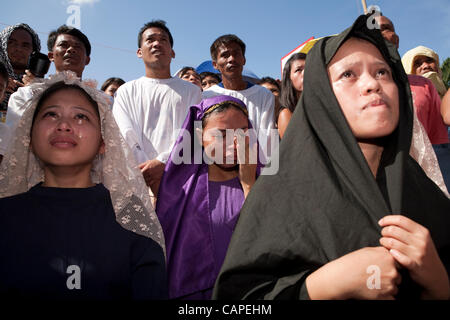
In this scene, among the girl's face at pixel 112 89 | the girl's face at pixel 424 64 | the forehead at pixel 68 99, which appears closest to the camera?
the forehead at pixel 68 99

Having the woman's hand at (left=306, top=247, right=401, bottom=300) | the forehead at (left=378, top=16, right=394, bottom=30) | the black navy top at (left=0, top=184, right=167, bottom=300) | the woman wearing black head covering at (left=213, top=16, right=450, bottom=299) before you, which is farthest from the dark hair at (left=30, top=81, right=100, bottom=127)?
the forehead at (left=378, top=16, right=394, bottom=30)

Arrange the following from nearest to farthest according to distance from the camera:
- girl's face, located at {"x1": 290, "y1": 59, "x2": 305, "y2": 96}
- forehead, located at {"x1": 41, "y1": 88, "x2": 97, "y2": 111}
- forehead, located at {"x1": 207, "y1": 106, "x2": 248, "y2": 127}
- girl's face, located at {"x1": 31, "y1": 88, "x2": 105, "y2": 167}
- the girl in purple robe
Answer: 1. girl's face, located at {"x1": 31, "y1": 88, "x2": 105, "y2": 167}
2. forehead, located at {"x1": 41, "y1": 88, "x2": 97, "y2": 111}
3. the girl in purple robe
4. forehead, located at {"x1": 207, "y1": 106, "x2": 248, "y2": 127}
5. girl's face, located at {"x1": 290, "y1": 59, "x2": 305, "y2": 96}

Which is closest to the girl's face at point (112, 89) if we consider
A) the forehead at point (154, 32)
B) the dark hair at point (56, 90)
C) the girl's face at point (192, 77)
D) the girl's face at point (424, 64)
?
the girl's face at point (192, 77)

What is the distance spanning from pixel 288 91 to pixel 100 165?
2.35 metres

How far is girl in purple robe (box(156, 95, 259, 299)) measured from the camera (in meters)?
1.91

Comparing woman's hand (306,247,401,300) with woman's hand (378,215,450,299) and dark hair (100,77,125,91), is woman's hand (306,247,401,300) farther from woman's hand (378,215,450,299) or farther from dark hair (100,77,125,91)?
dark hair (100,77,125,91)

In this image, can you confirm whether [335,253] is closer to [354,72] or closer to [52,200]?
A: [354,72]

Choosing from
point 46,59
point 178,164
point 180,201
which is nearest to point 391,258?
point 180,201

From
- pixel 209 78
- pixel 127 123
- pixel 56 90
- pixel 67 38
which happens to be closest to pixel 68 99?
pixel 56 90

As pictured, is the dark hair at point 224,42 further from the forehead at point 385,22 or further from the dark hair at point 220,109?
the dark hair at point 220,109

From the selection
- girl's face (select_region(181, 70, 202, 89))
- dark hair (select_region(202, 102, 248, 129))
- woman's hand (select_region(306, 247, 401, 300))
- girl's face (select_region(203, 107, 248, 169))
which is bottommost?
woman's hand (select_region(306, 247, 401, 300))

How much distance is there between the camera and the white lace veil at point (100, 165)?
176 cm

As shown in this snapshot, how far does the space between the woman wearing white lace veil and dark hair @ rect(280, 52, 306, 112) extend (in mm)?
2025

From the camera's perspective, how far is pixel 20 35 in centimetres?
364
